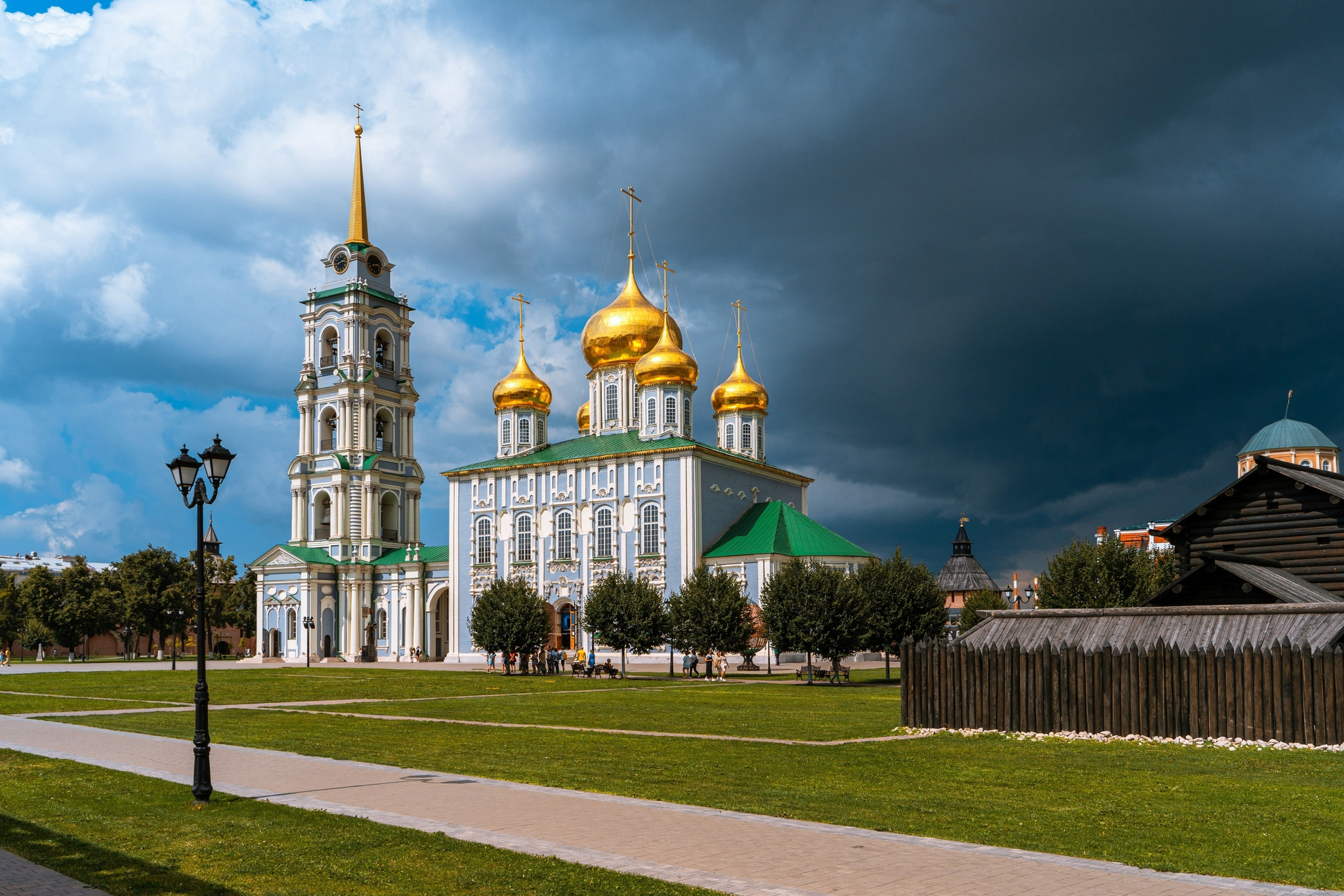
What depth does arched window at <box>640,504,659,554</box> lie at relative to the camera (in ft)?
197

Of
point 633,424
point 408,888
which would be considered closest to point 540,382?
point 633,424

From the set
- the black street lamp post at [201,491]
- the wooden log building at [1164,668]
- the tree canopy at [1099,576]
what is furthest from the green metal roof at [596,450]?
the black street lamp post at [201,491]

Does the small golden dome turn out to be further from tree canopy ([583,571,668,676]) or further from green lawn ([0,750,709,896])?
green lawn ([0,750,709,896])

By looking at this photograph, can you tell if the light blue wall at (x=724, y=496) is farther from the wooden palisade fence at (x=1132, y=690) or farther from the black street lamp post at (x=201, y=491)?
the black street lamp post at (x=201, y=491)

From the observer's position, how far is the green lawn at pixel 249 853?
867 cm

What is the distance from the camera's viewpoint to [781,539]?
5847cm

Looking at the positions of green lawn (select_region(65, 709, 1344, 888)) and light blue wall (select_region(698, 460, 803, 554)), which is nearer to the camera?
green lawn (select_region(65, 709, 1344, 888))

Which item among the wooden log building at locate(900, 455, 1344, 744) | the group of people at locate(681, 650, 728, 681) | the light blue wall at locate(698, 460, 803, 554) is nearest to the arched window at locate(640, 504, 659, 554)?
the light blue wall at locate(698, 460, 803, 554)

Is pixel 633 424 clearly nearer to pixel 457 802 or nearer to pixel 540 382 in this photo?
pixel 540 382

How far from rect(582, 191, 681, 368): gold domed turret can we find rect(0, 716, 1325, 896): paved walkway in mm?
54289

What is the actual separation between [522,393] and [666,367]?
11105 millimetres

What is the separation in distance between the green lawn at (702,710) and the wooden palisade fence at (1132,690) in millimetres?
1514

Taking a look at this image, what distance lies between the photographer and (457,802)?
1250 cm

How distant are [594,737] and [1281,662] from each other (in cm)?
1119
